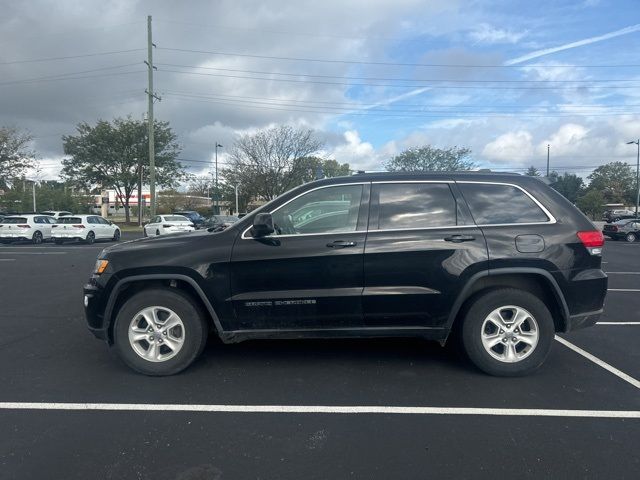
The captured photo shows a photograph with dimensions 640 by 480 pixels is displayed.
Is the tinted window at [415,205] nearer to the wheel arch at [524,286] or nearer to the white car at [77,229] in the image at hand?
the wheel arch at [524,286]

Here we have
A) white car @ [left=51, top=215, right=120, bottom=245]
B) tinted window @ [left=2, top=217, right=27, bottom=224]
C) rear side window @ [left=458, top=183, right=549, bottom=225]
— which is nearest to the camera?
rear side window @ [left=458, top=183, right=549, bottom=225]

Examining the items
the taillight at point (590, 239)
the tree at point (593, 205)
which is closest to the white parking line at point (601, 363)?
the taillight at point (590, 239)

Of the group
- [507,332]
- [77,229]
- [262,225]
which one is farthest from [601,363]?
[77,229]

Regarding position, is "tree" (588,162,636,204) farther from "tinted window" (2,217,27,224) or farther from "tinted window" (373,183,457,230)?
"tinted window" (373,183,457,230)

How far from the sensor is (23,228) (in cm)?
2322

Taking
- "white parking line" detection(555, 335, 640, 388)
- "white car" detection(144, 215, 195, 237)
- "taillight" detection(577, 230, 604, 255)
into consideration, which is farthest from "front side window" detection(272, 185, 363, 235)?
"white car" detection(144, 215, 195, 237)

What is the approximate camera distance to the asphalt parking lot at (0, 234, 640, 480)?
2887 millimetres

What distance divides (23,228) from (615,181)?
333 feet

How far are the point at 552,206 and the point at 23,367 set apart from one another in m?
5.36

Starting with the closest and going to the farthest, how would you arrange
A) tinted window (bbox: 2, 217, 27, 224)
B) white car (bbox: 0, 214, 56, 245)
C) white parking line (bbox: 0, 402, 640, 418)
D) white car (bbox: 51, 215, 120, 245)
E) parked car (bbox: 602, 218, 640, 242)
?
white parking line (bbox: 0, 402, 640, 418) → white car (bbox: 51, 215, 120, 245) → white car (bbox: 0, 214, 56, 245) → tinted window (bbox: 2, 217, 27, 224) → parked car (bbox: 602, 218, 640, 242)

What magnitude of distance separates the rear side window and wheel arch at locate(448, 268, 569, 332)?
49 centimetres

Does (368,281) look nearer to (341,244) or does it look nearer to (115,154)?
(341,244)

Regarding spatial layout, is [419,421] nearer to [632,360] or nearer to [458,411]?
[458,411]

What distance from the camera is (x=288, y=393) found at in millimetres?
3936
